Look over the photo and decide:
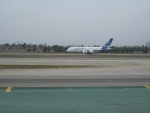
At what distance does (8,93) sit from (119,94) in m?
5.03

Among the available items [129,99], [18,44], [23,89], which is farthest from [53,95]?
[18,44]

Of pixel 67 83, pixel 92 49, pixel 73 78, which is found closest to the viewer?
pixel 67 83

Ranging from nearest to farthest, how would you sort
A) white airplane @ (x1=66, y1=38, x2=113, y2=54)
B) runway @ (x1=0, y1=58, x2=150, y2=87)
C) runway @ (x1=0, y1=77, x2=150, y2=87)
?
1. runway @ (x1=0, y1=77, x2=150, y2=87)
2. runway @ (x1=0, y1=58, x2=150, y2=87)
3. white airplane @ (x1=66, y1=38, x2=113, y2=54)

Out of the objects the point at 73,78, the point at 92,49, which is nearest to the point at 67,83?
the point at 73,78

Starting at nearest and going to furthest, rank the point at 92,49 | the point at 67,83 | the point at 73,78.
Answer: the point at 67,83 → the point at 73,78 → the point at 92,49

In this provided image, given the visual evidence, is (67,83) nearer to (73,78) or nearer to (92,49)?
(73,78)

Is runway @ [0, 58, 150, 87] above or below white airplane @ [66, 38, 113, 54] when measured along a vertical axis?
below

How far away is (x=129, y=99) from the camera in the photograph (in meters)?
11.2

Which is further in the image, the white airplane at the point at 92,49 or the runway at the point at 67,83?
the white airplane at the point at 92,49

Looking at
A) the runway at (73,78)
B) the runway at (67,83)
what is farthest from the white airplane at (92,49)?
the runway at (67,83)

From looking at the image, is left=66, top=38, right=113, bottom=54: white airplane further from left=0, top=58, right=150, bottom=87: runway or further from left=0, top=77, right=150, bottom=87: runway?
left=0, top=77, right=150, bottom=87: runway

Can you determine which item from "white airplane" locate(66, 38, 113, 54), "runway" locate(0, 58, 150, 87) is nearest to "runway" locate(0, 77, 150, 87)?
"runway" locate(0, 58, 150, 87)

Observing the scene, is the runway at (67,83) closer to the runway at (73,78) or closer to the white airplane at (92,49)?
the runway at (73,78)

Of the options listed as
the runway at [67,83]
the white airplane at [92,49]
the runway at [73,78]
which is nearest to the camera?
the runway at [67,83]
